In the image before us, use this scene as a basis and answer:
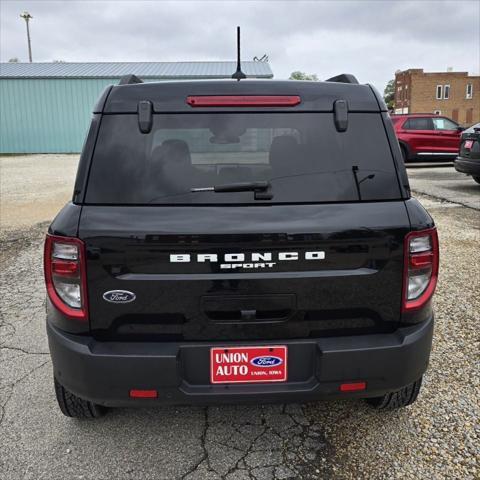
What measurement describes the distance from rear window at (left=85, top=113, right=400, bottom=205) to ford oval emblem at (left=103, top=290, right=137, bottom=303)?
1.29 ft

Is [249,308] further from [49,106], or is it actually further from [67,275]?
[49,106]

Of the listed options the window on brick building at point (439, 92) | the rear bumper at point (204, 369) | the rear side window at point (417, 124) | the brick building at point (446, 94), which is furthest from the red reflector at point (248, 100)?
the window on brick building at point (439, 92)

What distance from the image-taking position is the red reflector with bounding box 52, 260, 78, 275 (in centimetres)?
210

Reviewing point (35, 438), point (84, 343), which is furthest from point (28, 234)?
point (84, 343)

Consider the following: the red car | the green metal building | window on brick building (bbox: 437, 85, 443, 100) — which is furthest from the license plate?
window on brick building (bbox: 437, 85, 443, 100)

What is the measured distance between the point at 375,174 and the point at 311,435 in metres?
1.43

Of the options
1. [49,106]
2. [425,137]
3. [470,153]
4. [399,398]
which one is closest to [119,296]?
[399,398]

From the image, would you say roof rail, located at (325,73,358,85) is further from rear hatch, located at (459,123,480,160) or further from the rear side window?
the rear side window

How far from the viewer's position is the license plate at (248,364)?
212 centimetres

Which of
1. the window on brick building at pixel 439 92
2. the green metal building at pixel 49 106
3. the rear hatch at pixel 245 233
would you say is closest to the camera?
the rear hatch at pixel 245 233

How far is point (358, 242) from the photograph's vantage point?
2102mm

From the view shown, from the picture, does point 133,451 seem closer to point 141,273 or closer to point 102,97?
point 141,273

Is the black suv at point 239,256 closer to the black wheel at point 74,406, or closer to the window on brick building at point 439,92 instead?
the black wheel at point 74,406

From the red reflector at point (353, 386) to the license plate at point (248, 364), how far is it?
0.27m
